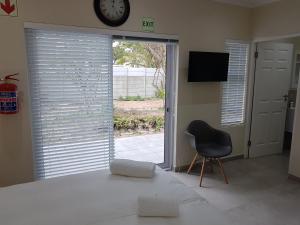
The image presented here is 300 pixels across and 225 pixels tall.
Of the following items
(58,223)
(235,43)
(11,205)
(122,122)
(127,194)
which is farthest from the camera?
(122,122)

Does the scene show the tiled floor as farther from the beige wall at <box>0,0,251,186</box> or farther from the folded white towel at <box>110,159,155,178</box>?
the folded white towel at <box>110,159,155,178</box>

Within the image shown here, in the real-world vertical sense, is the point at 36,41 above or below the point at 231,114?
above

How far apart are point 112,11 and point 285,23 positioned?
7.93 ft

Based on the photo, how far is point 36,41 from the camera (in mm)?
2502

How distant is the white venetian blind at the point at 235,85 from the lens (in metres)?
3.74

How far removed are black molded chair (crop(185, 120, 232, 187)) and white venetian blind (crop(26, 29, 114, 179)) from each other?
1175 mm

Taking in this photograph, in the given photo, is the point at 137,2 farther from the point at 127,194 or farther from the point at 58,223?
the point at 58,223

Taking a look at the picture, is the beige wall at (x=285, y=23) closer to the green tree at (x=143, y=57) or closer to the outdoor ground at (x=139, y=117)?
the green tree at (x=143, y=57)

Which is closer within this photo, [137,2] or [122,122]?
[137,2]

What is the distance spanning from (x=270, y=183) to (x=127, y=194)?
7.62 ft

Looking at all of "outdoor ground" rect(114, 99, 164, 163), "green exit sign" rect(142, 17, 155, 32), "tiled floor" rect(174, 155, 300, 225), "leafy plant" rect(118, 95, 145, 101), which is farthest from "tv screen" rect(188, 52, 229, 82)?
"leafy plant" rect(118, 95, 145, 101)

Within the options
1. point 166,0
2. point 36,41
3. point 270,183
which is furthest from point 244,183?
point 36,41

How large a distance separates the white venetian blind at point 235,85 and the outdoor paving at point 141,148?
1.31m

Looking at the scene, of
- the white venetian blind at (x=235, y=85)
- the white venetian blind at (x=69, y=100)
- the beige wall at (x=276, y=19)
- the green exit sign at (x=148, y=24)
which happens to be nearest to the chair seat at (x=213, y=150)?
the white venetian blind at (x=235, y=85)
